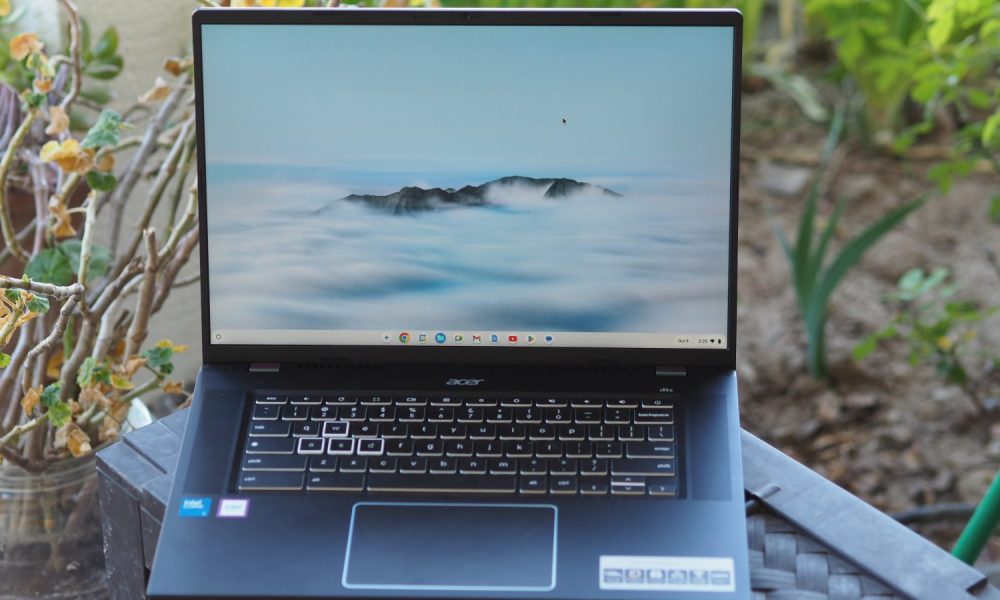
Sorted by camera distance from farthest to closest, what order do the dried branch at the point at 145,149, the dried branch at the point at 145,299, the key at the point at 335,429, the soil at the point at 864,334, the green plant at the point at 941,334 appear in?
the soil at the point at 864,334
the green plant at the point at 941,334
the dried branch at the point at 145,149
the dried branch at the point at 145,299
the key at the point at 335,429

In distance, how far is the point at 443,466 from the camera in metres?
0.75

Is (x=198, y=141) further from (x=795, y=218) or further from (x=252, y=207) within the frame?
(x=795, y=218)

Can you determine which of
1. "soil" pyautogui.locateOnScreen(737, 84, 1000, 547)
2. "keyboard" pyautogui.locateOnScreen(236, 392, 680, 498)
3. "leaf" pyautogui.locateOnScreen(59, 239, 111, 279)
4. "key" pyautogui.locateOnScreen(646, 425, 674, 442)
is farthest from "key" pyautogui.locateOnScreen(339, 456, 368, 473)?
"soil" pyautogui.locateOnScreen(737, 84, 1000, 547)

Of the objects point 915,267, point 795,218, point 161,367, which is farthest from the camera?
point 795,218

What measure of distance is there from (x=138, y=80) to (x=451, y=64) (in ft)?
2.12

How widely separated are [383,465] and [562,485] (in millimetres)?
128

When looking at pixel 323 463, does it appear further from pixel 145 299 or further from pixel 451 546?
pixel 145 299

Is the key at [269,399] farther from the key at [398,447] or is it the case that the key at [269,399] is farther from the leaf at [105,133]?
the leaf at [105,133]

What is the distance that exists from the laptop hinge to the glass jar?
1.73 ft

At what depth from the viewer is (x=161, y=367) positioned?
3.00ft

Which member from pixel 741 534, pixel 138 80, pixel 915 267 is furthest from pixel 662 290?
pixel 915 267

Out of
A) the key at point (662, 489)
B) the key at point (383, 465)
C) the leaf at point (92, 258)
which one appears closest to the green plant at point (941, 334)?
the key at point (662, 489)

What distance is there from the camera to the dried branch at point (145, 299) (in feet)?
2.89

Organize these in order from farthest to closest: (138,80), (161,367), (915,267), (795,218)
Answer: (795,218)
(915,267)
(138,80)
(161,367)
